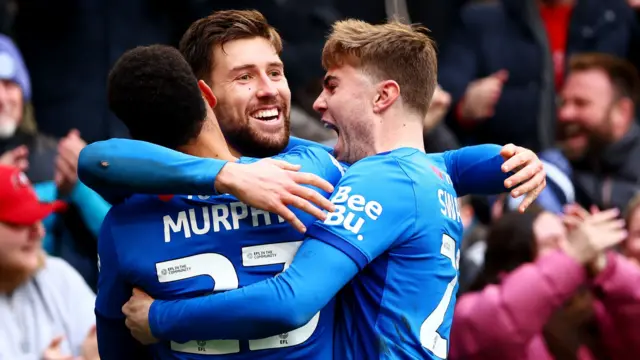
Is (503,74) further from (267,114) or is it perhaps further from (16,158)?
(267,114)

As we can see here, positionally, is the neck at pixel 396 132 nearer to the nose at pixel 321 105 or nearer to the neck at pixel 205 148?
the nose at pixel 321 105

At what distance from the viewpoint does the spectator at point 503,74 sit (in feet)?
25.8

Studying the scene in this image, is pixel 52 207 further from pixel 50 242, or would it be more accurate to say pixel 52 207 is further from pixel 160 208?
pixel 160 208

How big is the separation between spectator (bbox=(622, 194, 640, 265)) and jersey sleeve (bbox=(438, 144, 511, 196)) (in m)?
2.34

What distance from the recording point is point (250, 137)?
420cm

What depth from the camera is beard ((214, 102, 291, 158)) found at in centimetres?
418

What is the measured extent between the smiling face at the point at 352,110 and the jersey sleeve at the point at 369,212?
0.19 meters

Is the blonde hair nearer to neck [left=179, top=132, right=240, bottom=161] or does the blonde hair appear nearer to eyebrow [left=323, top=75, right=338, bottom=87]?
eyebrow [left=323, top=75, right=338, bottom=87]

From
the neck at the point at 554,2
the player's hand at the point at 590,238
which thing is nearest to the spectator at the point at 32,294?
the player's hand at the point at 590,238

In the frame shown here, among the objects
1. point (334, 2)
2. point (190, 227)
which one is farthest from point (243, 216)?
point (334, 2)

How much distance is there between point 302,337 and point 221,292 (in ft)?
0.91

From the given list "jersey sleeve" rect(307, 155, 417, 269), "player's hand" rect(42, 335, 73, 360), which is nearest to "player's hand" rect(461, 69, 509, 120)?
"player's hand" rect(42, 335, 73, 360)

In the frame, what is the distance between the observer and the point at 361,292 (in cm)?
382

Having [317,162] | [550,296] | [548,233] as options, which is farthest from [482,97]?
[317,162]
